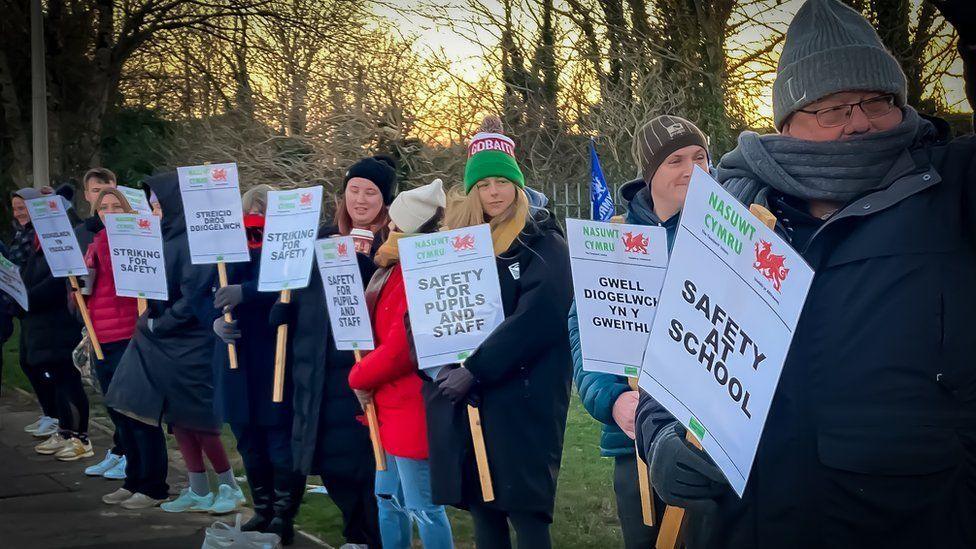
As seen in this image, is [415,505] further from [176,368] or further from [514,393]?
[176,368]

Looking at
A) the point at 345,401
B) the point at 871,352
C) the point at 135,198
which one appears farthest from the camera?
the point at 135,198

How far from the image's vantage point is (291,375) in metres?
6.32

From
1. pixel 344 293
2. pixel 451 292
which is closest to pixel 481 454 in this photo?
pixel 451 292

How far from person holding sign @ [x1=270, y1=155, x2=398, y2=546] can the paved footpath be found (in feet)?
2.26

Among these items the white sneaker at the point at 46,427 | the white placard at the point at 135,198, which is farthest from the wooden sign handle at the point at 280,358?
the white sneaker at the point at 46,427

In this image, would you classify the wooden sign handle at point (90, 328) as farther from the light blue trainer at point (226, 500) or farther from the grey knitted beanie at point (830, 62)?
the grey knitted beanie at point (830, 62)

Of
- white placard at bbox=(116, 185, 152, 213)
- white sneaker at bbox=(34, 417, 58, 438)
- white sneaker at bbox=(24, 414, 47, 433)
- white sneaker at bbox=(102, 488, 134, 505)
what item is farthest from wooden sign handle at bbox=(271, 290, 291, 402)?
white sneaker at bbox=(24, 414, 47, 433)

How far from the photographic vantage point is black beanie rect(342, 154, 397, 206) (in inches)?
231

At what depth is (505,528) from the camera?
470 centimetres

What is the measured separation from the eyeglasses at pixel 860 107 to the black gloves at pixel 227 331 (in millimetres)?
4622

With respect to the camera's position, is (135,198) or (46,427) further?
(46,427)

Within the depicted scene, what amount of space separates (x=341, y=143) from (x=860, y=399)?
8.35 metres

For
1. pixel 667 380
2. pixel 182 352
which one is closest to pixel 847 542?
pixel 667 380

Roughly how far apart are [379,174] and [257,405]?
160 cm
